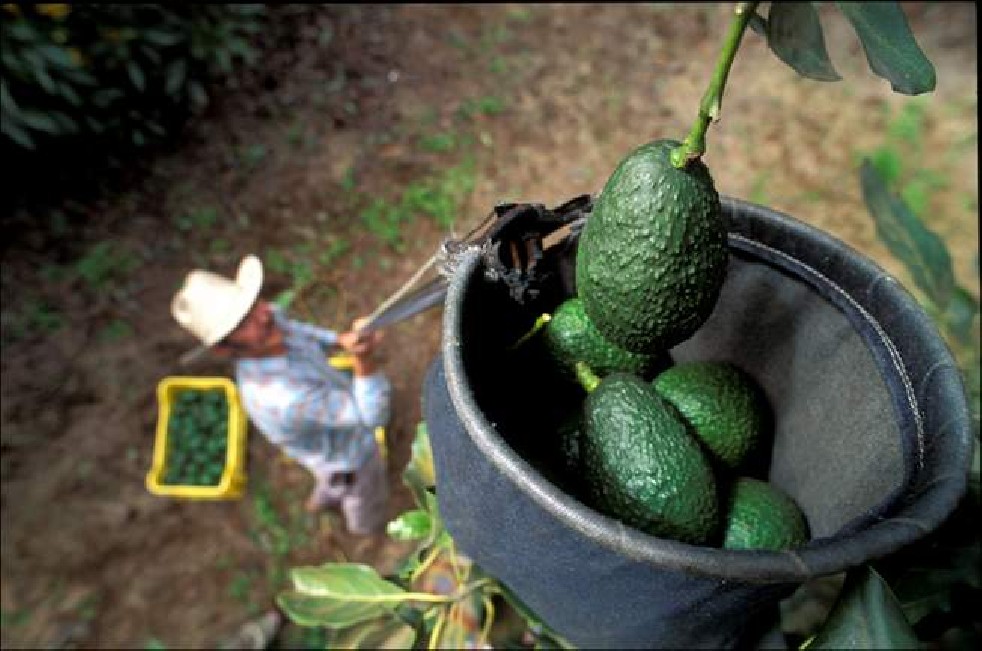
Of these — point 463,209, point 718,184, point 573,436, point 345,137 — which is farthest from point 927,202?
point 573,436

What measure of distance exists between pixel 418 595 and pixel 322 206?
198 cm

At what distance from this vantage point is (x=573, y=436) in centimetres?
86

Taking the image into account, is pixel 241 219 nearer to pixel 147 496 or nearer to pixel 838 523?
pixel 147 496

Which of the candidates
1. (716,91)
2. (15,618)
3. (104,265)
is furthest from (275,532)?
(716,91)

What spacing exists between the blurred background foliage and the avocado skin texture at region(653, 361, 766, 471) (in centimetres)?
212

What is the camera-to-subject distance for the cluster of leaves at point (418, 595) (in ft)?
3.76

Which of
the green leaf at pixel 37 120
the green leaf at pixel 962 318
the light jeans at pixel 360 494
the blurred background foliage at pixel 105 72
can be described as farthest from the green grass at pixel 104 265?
the green leaf at pixel 962 318

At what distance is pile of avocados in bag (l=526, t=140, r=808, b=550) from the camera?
716mm

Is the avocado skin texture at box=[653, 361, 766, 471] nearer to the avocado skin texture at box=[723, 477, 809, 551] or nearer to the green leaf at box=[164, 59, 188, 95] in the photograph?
the avocado skin texture at box=[723, 477, 809, 551]

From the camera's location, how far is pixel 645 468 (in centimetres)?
77

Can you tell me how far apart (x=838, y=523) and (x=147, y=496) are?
204 centimetres

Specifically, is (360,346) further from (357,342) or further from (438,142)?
(438,142)

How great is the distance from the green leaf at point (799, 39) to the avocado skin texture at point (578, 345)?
32cm

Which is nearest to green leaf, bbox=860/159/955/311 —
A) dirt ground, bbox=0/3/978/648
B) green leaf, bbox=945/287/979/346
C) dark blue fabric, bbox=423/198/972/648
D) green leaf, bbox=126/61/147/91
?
green leaf, bbox=945/287/979/346
